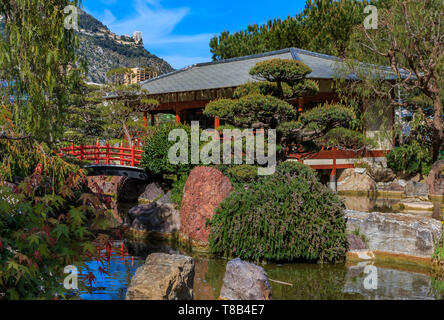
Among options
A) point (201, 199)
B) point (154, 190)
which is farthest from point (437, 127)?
point (154, 190)

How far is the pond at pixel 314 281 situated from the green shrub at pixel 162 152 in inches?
186

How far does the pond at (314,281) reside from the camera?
660 centimetres

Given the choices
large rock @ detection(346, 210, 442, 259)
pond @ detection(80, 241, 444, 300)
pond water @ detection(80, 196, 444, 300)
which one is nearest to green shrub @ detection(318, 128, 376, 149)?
large rock @ detection(346, 210, 442, 259)

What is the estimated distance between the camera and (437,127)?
15039mm

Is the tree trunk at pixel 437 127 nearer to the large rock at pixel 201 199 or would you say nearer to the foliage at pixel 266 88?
the foliage at pixel 266 88

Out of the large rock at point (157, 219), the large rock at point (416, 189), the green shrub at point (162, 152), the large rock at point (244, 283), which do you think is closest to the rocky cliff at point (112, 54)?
the green shrub at point (162, 152)

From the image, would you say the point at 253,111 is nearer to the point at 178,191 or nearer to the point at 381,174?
the point at 178,191

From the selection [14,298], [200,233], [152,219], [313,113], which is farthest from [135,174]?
[14,298]

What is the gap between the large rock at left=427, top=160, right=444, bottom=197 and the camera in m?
15.8

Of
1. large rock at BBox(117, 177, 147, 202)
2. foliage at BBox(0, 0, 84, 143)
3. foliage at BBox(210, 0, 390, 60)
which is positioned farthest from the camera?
foliage at BBox(210, 0, 390, 60)

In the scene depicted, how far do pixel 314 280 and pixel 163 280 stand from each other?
3287 millimetres

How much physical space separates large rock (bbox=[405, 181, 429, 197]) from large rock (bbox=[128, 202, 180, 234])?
9.99 metres

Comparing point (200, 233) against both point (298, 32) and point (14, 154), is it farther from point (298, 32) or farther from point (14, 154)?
point (298, 32)

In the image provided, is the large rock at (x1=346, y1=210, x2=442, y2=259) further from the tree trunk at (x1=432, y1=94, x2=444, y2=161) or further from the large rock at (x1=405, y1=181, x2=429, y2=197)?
the large rock at (x1=405, y1=181, x2=429, y2=197)
